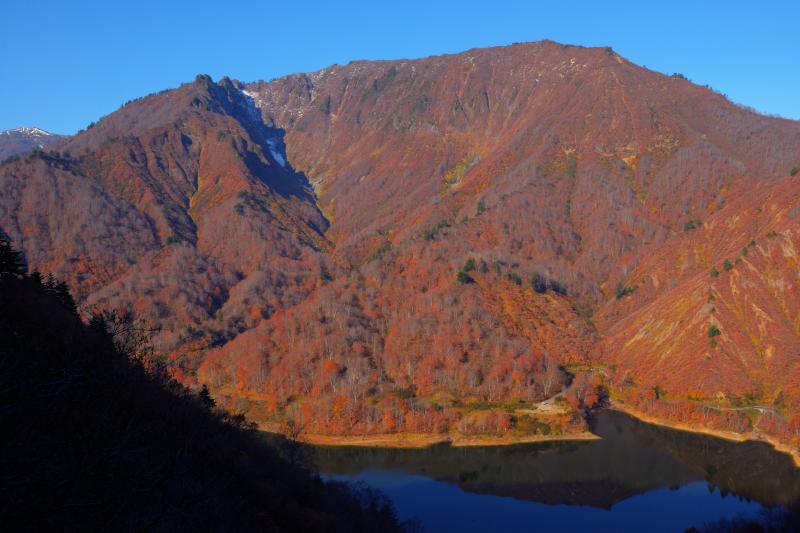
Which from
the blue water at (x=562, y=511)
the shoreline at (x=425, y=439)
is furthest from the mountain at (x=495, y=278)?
the blue water at (x=562, y=511)

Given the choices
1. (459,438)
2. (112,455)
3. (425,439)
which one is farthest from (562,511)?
(112,455)

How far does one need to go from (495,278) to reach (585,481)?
194 ft

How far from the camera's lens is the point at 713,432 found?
7619 centimetres

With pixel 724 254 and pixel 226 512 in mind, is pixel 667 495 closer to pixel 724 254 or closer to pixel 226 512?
pixel 226 512

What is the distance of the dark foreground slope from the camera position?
855 cm

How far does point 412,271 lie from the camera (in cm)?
12438

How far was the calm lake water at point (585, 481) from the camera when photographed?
53.1m

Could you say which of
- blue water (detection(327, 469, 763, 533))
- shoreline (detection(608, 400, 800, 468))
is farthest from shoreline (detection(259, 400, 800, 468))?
blue water (detection(327, 469, 763, 533))

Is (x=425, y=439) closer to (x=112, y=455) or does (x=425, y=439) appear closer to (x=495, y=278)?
(x=495, y=278)

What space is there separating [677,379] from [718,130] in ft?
417

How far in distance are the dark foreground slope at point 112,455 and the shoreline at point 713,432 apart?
5565 cm

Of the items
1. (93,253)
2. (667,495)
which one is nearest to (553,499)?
(667,495)

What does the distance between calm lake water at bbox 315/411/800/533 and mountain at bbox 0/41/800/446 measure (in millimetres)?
6689

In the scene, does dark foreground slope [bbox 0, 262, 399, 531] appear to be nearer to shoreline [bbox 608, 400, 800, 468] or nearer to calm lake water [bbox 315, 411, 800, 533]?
calm lake water [bbox 315, 411, 800, 533]
